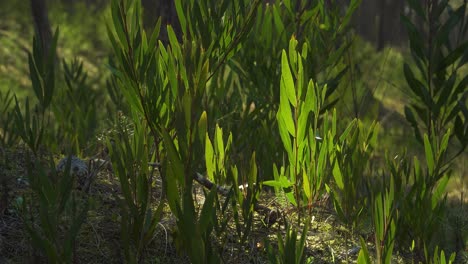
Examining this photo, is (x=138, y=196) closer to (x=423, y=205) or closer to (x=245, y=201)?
(x=245, y=201)

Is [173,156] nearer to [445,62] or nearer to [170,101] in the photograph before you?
[170,101]

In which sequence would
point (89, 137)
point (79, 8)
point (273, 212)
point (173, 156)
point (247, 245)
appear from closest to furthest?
point (173, 156)
point (247, 245)
point (273, 212)
point (89, 137)
point (79, 8)

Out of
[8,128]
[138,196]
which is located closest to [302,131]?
[138,196]

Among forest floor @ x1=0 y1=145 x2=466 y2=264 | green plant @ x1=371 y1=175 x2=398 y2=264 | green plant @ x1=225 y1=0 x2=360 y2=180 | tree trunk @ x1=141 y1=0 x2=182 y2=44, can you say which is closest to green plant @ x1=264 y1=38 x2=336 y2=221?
forest floor @ x1=0 y1=145 x2=466 y2=264

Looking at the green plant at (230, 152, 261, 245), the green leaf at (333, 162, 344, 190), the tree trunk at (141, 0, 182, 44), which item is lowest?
the green plant at (230, 152, 261, 245)

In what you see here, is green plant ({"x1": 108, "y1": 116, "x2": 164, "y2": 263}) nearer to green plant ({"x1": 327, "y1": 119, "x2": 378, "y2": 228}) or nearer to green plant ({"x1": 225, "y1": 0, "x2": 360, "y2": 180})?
green plant ({"x1": 327, "y1": 119, "x2": 378, "y2": 228})

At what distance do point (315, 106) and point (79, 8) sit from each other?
28.1 ft

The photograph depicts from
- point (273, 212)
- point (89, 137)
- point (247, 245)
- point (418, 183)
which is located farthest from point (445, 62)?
point (89, 137)

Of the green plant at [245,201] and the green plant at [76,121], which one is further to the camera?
the green plant at [76,121]

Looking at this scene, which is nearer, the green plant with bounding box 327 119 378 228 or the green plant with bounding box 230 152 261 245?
the green plant with bounding box 230 152 261 245

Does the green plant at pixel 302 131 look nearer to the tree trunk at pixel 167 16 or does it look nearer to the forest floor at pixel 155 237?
the forest floor at pixel 155 237

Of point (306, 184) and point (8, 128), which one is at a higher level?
point (8, 128)

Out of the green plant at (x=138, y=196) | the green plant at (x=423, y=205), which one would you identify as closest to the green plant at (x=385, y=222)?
the green plant at (x=423, y=205)

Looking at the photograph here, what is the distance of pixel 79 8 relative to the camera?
31.6 ft
